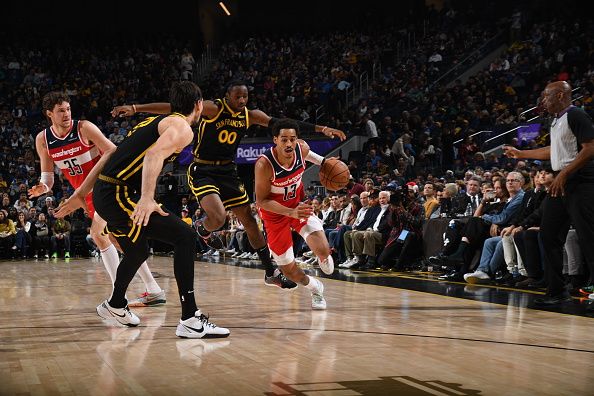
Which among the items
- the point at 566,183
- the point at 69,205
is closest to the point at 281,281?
the point at 69,205

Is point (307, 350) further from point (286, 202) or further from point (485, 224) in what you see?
point (485, 224)

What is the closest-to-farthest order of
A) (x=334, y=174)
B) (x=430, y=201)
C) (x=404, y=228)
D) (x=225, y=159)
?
1. (x=334, y=174)
2. (x=225, y=159)
3. (x=404, y=228)
4. (x=430, y=201)

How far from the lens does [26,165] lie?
18719mm

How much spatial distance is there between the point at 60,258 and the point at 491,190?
10.5 m

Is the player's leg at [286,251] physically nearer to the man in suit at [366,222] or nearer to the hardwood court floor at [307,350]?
the hardwood court floor at [307,350]

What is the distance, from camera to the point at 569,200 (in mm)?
4977

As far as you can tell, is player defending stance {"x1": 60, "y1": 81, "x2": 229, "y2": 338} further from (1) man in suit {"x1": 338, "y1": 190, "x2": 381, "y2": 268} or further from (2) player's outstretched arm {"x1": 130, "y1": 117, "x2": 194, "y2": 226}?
(1) man in suit {"x1": 338, "y1": 190, "x2": 381, "y2": 268}

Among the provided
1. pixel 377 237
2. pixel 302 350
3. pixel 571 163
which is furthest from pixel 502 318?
pixel 377 237

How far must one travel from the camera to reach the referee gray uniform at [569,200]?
489 centimetres

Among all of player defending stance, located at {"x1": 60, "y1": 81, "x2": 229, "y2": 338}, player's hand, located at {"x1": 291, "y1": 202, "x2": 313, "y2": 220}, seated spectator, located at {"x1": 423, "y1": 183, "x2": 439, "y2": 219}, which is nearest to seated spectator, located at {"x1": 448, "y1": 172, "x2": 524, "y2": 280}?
seated spectator, located at {"x1": 423, "y1": 183, "x2": 439, "y2": 219}

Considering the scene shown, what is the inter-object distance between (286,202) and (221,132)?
3.19 ft

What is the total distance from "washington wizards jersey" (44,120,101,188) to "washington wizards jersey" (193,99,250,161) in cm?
97

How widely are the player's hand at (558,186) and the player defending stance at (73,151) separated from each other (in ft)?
10.7

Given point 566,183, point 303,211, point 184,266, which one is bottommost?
point 184,266
